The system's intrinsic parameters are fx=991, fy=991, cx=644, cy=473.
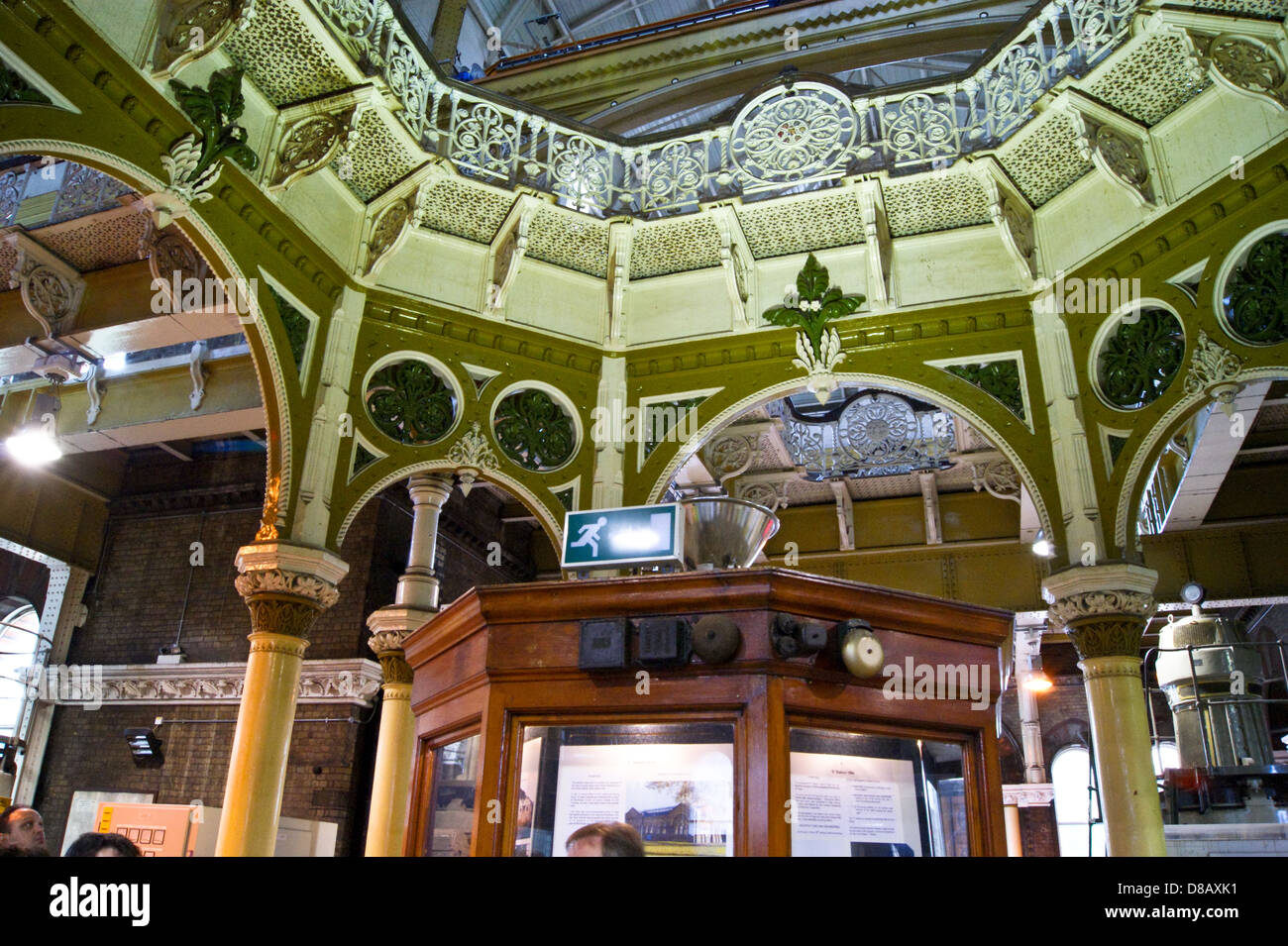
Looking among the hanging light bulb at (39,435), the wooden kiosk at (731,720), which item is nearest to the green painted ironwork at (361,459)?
the hanging light bulb at (39,435)

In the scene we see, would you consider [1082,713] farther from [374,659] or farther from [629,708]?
[629,708]

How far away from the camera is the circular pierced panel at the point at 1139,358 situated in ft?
25.9

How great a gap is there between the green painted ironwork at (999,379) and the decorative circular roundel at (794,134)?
2197 mm

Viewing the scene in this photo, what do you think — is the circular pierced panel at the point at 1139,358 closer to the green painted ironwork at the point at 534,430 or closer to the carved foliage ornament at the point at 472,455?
the green painted ironwork at the point at 534,430

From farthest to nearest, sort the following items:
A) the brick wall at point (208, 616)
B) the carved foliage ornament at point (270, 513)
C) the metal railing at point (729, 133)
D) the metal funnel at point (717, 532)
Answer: the brick wall at point (208, 616) < the metal railing at point (729, 133) < the carved foliage ornament at point (270, 513) < the metal funnel at point (717, 532)

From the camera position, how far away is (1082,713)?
15352 millimetres

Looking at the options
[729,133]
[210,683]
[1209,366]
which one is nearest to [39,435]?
[210,683]

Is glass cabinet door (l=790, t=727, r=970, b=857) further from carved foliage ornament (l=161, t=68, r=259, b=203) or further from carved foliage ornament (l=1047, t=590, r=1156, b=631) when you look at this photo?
carved foliage ornament (l=161, t=68, r=259, b=203)

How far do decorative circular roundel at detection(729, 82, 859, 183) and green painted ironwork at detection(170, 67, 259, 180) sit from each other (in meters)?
4.34

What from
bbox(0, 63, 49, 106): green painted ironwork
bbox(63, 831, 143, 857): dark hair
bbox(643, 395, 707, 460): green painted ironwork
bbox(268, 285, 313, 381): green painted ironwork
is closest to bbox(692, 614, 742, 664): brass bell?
A: bbox(63, 831, 143, 857): dark hair

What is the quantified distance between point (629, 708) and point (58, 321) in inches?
336

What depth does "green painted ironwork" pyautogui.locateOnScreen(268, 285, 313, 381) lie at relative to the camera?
8.12m

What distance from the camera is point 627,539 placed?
11.5 ft
